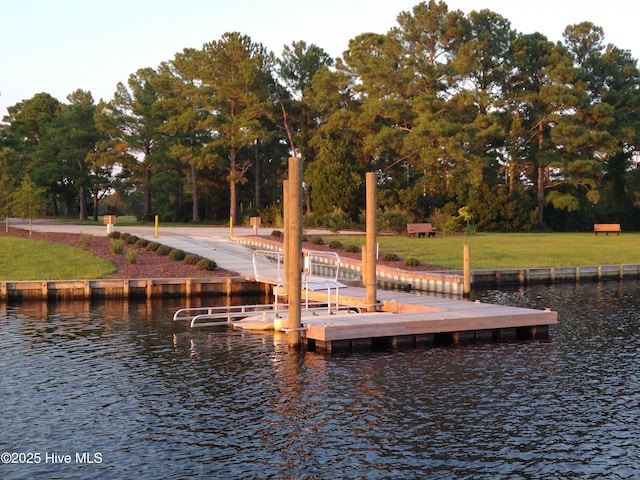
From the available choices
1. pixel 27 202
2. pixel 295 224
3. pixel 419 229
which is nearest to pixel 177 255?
pixel 27 202

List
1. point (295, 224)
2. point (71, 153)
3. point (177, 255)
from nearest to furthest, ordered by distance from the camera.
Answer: point (295, 224) → point (177, 255) → point (71, 153)

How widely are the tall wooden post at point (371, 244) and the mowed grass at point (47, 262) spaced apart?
14310 mm

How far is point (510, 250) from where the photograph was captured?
48.0 metres

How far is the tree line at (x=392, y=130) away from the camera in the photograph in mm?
71188

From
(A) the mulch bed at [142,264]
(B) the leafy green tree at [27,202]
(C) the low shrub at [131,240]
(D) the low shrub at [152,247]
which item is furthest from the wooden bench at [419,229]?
(B) the leafy green tree at [27,202]

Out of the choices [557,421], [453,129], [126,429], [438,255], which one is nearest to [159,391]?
[126,429]

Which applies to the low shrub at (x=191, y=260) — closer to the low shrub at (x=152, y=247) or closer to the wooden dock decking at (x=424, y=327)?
the low shrub at (x=152, y=247)

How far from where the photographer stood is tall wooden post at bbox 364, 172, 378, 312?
79.3 ft

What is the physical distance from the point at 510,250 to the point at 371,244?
85.2ft

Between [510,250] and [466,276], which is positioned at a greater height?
[510,250]

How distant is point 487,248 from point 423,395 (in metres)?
34.0

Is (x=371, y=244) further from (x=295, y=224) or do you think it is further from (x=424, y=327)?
(x=295, y=224)

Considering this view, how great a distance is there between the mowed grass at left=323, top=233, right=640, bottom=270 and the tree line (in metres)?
10.4

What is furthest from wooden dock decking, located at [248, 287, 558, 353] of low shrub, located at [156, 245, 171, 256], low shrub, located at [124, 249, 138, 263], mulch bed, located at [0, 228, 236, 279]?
low shrub, located at [156, 245, 171, 256]
